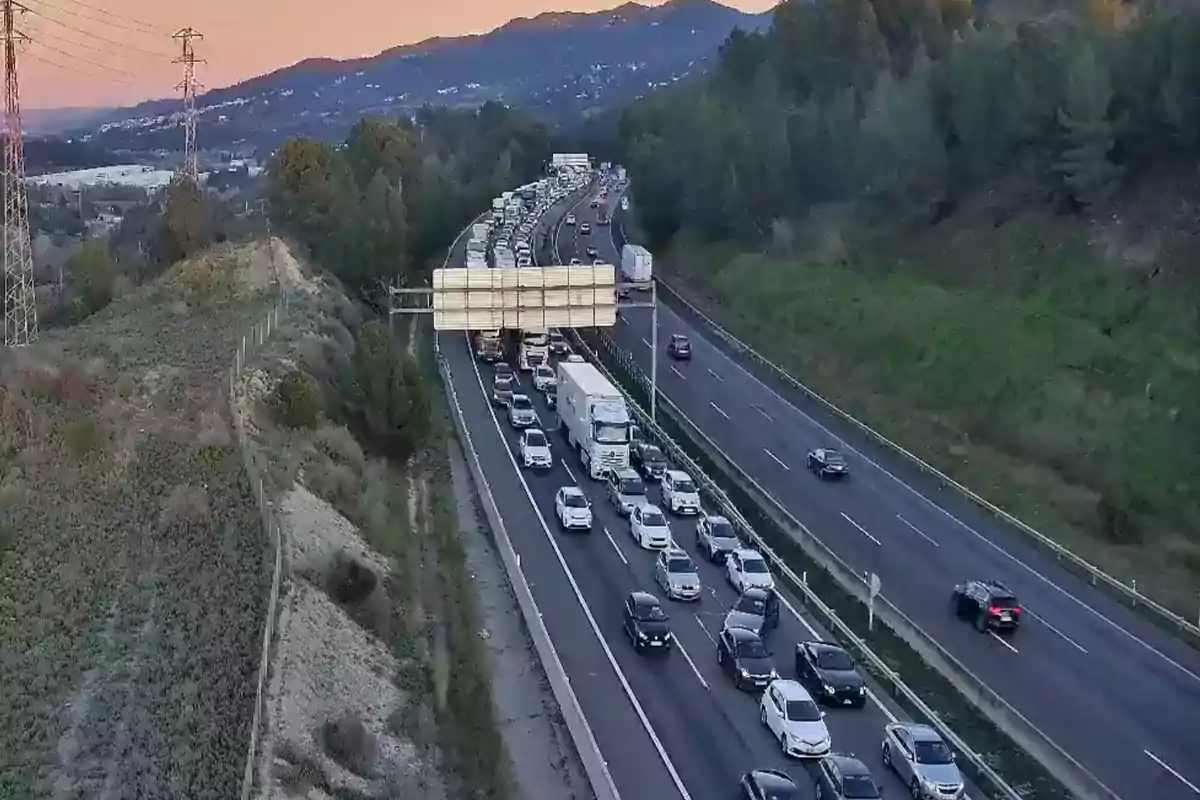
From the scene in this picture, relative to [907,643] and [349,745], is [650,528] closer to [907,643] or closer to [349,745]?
[907,643]

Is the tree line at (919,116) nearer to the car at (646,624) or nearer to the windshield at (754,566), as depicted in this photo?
the windshield at (754,566)

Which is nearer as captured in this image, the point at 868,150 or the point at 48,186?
the point at 868,150

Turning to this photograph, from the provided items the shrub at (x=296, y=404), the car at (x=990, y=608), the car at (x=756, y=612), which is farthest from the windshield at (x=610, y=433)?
the car at (x=990, y=608)

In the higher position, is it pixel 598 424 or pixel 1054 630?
pixel 598 424

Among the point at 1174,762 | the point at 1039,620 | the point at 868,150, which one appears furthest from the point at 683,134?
the point at 1174,762

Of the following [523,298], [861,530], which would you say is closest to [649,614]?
[861,530]

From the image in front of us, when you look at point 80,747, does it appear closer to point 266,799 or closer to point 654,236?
point 266,799
